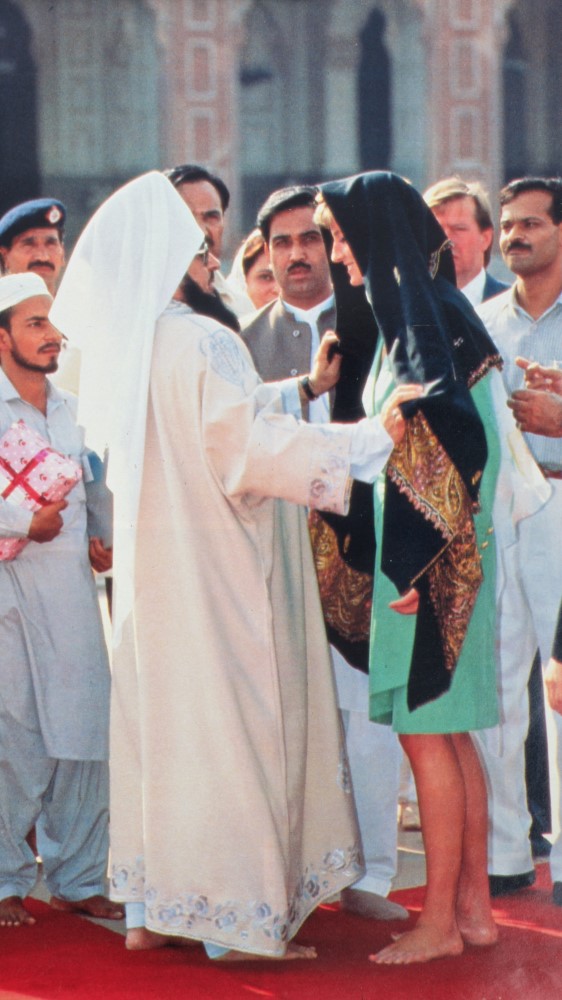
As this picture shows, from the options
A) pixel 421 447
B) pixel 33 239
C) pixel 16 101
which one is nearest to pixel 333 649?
pixel 421 447

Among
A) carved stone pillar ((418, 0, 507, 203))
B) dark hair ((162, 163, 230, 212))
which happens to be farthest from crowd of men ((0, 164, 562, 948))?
carved stone pillar ((418, 0, 507, 203))

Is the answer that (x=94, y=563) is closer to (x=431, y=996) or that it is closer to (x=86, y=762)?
(x=86, y=762)

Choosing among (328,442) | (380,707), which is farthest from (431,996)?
(328,442)

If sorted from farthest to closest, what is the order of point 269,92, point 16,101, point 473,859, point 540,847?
point 269,92 < point 16,101 < point 540,847 < point 473,859

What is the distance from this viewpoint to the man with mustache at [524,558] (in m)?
4.30

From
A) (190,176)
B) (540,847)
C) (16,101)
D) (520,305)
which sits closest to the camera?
(520,305)

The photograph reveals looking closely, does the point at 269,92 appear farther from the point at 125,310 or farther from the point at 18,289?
the point at 125,310

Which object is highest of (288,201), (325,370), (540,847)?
(288,201)

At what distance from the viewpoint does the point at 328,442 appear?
3.48 metres

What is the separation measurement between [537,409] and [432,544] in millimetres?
571

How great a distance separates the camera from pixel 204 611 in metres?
3.54

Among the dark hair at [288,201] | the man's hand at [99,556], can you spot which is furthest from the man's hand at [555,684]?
the dark hair at [288,201]

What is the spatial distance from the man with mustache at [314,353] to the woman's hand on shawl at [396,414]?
881 mm

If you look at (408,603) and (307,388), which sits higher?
(307,388)
